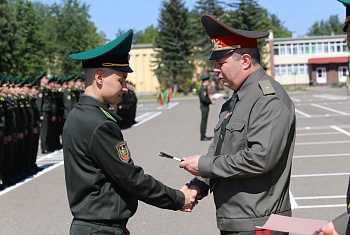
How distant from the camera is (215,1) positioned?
8394 cm

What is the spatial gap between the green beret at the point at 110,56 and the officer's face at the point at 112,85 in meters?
0.04

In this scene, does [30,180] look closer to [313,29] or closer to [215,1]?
[215,1]

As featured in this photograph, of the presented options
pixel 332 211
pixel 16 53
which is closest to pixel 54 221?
pixel 332 211

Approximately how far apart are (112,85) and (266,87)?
0.94m

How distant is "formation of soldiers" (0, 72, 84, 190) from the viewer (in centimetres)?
1204

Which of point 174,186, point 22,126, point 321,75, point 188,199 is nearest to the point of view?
point 188,199

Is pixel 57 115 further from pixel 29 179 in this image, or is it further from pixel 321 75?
pixel 321 75

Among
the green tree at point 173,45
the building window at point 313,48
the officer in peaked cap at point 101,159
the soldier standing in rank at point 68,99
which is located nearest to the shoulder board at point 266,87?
the officer in peaked cap at point 101,159

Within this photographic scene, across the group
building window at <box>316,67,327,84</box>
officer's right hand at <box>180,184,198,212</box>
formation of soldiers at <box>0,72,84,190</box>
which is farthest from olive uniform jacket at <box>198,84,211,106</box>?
building window at <box>316,67,327,84</box>

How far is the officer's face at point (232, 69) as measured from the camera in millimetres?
3996

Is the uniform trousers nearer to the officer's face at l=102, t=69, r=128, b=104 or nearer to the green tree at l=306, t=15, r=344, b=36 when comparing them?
the officer's face at l=102, t=69, r=128, b=104

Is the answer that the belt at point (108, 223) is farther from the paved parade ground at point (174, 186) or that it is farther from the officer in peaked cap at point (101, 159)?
the paved parade ground at point (174, 186)

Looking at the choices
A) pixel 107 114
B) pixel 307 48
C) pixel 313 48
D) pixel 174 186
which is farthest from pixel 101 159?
pixel 313 48

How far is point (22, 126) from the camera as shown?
1318cm
